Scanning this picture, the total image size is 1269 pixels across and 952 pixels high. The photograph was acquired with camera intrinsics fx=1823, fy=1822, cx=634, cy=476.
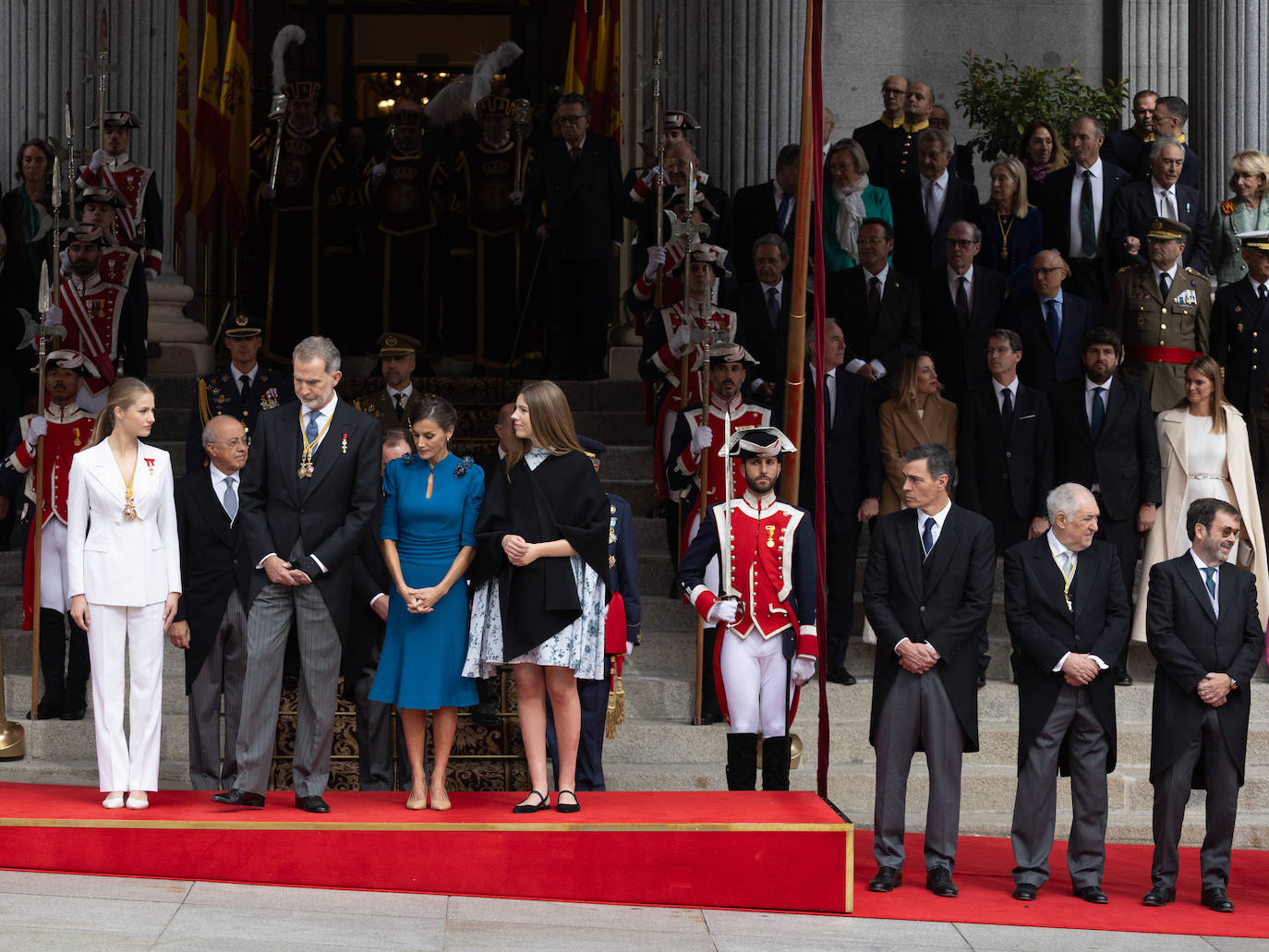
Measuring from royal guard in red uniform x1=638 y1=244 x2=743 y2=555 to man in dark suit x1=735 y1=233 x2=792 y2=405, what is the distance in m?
0.13

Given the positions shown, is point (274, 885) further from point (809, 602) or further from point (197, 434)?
point (197, 434)

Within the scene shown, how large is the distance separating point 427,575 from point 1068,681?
2.45 meters

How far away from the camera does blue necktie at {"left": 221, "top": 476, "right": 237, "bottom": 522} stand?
770 cm

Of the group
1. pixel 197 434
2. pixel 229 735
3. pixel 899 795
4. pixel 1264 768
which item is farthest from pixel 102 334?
pixel 1264 768

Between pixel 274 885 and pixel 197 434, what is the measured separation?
335cm

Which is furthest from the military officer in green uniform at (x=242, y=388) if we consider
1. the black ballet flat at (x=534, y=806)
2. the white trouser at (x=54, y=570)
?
the black ballet flat at (x=534, y=806)

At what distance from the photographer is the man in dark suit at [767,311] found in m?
9.97

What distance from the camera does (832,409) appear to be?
9.37 meters

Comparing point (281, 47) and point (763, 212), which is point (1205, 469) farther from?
point (281, 47)

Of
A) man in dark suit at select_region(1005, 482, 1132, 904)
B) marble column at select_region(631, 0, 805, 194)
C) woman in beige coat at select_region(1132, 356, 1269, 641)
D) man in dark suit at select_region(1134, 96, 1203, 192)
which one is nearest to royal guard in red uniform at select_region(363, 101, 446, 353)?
marble column at select_region(631, 0, 805, 194)

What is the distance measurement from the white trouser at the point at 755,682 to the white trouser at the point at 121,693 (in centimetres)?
218

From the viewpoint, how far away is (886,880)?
6727mm

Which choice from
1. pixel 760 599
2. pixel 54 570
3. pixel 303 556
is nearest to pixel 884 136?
pixel 760 599

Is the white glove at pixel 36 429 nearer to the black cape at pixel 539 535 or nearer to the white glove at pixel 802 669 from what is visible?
the black cape at pixel 539 535
